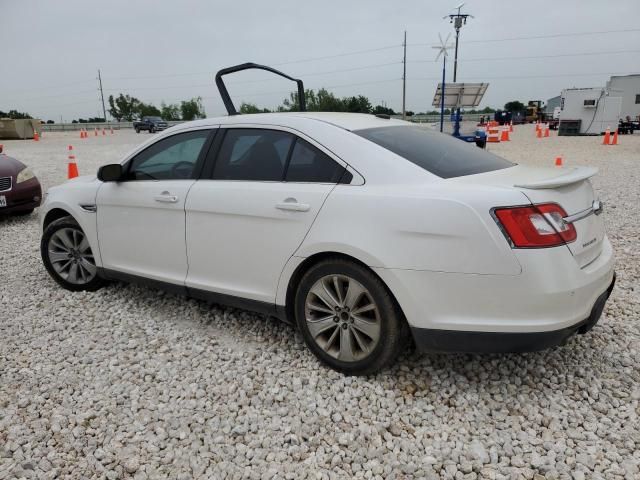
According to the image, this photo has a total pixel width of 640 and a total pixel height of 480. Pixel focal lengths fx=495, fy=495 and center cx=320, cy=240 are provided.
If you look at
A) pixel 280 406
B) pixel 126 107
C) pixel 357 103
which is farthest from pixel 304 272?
pixel 126 107

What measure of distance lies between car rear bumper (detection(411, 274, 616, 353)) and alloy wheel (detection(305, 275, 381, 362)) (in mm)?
275

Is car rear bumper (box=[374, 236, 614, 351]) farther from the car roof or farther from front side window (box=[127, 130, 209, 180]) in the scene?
front side window (box=[127, 130, 209, 180])

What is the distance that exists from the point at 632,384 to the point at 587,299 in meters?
0.76

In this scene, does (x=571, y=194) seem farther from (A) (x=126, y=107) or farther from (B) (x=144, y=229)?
(A) (x=126, y=107)

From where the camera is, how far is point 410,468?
88.7 inches

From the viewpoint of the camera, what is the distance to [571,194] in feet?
8.57

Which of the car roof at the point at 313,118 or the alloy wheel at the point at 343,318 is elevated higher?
the car roof at the point at 313,118

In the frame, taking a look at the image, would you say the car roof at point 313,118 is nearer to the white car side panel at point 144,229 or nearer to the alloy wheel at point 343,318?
the white car side panel at point 144,229

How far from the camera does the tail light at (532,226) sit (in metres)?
2.33

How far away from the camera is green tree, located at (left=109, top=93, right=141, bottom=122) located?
269 ft

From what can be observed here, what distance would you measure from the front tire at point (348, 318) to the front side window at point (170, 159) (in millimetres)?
1328

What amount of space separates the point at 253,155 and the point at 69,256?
2.25 m

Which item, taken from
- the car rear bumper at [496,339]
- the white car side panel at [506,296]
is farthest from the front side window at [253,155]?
the car rear bumper at [496,339]

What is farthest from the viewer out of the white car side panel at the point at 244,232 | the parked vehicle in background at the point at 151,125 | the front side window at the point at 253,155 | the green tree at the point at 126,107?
the green tree at the point at 126,107
